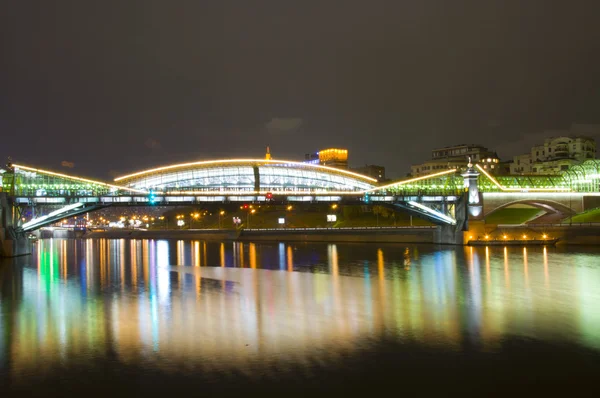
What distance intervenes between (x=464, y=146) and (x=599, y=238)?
73079 mm

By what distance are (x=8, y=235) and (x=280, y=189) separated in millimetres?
36898

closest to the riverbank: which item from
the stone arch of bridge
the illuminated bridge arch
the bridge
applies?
the bridge

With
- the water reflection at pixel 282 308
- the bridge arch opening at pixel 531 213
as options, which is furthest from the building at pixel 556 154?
the water reflection at pixel 282 308

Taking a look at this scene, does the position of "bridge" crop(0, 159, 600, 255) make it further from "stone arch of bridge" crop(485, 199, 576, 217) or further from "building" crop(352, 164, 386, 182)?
"building" crop(352, 164, 386, 182)

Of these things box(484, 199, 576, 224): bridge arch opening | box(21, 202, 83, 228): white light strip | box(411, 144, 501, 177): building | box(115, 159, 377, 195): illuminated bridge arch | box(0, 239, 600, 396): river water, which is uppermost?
box(411, 144, 501, 177): building

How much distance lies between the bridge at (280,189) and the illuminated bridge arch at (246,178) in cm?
13

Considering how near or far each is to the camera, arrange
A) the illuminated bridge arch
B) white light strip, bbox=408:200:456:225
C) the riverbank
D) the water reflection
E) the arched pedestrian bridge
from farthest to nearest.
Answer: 1. the illuminated bridge arch
2. white light strip, bbox=408:200:456:225
3. the riverbank
4. the arched pedestrian bridge
5. the water reflection

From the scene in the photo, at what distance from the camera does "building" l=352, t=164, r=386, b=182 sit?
138 m

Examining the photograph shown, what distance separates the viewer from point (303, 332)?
19.0 meters

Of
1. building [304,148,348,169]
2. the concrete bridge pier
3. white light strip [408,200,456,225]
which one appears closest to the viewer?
the concrete bridge pier

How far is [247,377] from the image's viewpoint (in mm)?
14289

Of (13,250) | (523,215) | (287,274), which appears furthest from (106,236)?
(287,274)

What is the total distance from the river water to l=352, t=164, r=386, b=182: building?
102 meters

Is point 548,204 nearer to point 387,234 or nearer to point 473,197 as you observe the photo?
point 473,197
